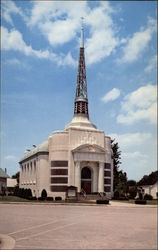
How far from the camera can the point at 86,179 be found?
6681 centimetres

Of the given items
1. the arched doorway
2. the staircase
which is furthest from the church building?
the staircase

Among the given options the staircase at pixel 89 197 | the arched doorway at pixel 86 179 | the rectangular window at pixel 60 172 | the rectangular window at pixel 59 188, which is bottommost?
the staircase at pixel 89 197

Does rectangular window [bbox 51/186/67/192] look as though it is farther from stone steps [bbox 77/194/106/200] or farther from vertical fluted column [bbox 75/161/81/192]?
stone steps [bbox 77/194/106/200]

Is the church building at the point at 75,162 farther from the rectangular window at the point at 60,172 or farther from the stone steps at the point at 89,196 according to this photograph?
the stone steps at the point at 89,196

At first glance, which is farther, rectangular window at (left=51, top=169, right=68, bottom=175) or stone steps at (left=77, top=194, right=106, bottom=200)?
rectangular window at (left=51, top=169, right=68, bottom=175)

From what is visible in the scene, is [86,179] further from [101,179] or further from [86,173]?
[101,179]

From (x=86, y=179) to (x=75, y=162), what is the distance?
4933 mm

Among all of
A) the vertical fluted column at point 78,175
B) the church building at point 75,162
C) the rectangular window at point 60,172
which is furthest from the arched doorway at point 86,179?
the rectangular window at point 60,172

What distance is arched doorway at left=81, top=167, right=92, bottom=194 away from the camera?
66.3 meters

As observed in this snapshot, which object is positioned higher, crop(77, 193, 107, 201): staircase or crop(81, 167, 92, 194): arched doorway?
crop(81, 167, 92, 194): arched doorway

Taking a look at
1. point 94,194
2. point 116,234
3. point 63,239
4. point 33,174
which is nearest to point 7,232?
point 63,239

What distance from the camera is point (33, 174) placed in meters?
72.6

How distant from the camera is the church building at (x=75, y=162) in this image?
208ft

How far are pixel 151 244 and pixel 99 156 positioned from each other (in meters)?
Result: 53.3
